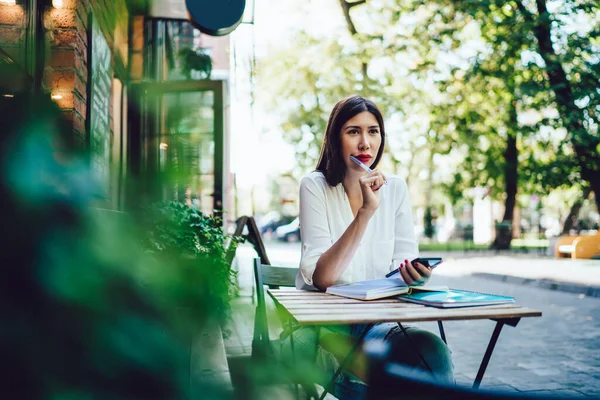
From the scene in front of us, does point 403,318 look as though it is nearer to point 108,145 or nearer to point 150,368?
point 150,368

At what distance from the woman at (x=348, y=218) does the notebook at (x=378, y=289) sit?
0.66ft

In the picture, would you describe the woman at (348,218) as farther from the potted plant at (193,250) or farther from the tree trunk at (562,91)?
the tree trunk at (562,91)

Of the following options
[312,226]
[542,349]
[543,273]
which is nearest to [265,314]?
[312,226]

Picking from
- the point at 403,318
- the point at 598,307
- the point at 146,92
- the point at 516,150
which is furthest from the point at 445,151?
the point at 403,318

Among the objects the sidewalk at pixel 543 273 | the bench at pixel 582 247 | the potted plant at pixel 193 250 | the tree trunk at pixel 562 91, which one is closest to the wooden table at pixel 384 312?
the potted plant at pixel 193 250

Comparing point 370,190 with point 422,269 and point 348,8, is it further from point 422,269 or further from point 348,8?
point 348,8

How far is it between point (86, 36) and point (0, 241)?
2457 millimetres

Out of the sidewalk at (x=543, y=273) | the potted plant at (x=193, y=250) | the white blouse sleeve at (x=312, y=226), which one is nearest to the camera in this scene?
the white blouse sleeve at (x=312, y=226)

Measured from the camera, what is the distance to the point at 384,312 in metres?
1.92

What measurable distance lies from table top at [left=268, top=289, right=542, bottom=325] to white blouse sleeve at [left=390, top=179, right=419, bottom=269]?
85 cm

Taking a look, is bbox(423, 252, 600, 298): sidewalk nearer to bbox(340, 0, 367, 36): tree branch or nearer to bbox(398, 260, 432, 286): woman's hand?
bbox(340, 0, 367, 36): tree branch

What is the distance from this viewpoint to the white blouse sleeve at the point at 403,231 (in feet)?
10.1

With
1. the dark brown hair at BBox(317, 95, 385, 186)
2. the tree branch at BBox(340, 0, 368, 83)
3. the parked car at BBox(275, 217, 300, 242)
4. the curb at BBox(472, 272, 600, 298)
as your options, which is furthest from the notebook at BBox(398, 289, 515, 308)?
the parked car at BBox(275, 217, 300, 242)

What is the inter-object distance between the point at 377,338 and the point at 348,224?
0.88 meters
